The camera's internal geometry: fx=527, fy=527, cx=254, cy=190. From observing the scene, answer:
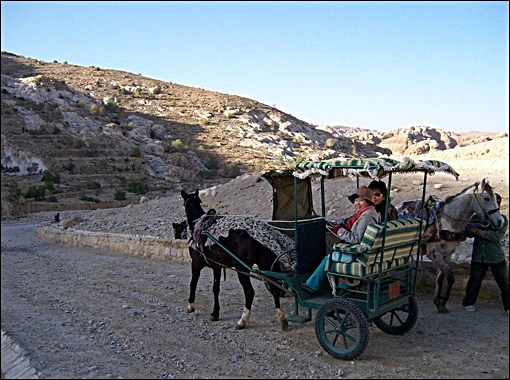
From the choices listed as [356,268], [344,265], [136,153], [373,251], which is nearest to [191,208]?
[344,265]

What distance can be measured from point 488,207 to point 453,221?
56 cm

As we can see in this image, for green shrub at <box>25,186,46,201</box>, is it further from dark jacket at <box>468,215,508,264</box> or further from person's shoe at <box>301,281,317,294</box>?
dark jacket at <box>468,215,508,264</box>

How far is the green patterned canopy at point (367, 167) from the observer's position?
19.3 feet

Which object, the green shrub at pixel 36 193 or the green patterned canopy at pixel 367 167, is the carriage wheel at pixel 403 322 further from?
the green shrub at pixel 36 193

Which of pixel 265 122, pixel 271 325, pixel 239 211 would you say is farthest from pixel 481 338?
pixel 265 122

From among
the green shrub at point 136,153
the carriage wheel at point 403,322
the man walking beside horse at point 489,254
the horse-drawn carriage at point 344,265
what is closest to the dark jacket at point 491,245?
the man walking beside horse at point 489,254

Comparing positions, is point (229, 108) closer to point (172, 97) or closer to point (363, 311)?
point (172, 97)

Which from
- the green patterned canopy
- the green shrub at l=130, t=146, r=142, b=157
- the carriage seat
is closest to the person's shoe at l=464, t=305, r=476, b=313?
the carriage seat

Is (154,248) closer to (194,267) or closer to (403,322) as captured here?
(194,267)

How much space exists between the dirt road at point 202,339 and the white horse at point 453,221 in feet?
1.58

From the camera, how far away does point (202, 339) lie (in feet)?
22.4

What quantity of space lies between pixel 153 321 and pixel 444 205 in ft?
15.3

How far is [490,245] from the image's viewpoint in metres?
7.51

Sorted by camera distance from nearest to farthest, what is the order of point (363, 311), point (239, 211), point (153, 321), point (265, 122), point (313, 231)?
point (363, 311)
point (313, 231)
point (153, 321)
point (239, 211)
point (265, 122)
